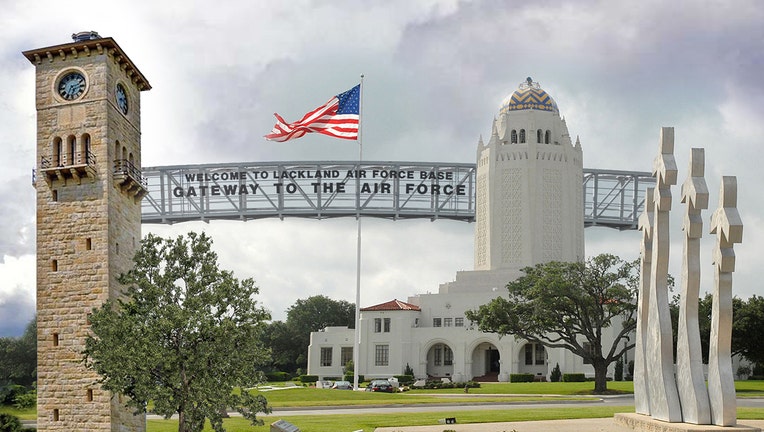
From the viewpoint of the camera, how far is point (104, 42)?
42688mm

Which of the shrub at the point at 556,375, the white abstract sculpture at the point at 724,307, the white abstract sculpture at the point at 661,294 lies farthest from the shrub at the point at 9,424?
the shrub at the point at 556,375

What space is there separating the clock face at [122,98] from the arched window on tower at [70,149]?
2520 millimetres

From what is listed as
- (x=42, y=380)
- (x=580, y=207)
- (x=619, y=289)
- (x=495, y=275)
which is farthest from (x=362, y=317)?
(x=42, y=380)

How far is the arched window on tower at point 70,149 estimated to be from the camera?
42.5 m

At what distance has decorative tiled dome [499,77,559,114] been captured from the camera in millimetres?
95812

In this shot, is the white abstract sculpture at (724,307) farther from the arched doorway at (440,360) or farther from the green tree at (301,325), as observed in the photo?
the green tree at (301,325)

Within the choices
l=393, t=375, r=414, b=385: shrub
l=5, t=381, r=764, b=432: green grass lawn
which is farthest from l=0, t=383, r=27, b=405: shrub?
l=393, t=375, r=414, b=385: shrub

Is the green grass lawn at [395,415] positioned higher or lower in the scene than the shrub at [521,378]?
higher

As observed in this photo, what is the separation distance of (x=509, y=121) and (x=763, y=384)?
1320 inches

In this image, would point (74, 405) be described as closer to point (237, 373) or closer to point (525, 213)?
point (237, 373)

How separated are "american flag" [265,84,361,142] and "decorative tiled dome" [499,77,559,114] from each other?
29565 mm

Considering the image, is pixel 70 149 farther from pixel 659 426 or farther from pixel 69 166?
pixel 659 426

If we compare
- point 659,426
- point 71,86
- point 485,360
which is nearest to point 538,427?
point 659,426

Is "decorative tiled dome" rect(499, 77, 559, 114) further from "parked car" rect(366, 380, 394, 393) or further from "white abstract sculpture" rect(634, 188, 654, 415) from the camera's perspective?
"white abstract sculpture" rect(634, 188, 654, 415)
